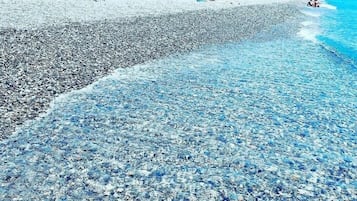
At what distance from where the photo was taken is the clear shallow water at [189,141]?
34.1 feet

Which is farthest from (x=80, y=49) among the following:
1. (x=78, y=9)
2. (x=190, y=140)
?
(x=78, y=9)

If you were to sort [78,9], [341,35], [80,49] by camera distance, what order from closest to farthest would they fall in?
[80,49], [78,9], [341,35]

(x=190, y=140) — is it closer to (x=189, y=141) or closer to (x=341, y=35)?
(x=189, y=141)

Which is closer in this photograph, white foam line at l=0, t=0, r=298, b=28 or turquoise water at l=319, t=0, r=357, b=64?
white foam line at l=0, t=0, r=298, b=28

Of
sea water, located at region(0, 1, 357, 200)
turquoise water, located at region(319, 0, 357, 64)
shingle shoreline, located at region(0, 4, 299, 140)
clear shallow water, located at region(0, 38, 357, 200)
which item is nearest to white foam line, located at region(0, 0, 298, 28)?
shingle shoreline, located at region(0, 4, 299, 140)

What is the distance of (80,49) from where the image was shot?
2184 cm

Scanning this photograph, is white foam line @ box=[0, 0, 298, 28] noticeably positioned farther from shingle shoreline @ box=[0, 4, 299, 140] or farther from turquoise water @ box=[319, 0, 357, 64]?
turquoise water @ box=[319, 0, 357, 64]

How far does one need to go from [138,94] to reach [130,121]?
3.06m

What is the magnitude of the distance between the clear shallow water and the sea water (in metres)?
0.03

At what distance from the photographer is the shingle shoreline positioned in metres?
15.2

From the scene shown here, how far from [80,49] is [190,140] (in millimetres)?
11224

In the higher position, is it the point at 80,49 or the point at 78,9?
the point at 78,9

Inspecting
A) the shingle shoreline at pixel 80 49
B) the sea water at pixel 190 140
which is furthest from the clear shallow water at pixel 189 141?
the shingle shoreline at pixel 80 49

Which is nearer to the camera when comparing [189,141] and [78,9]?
[189,141]
